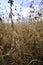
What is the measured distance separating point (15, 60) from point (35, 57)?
322 mm

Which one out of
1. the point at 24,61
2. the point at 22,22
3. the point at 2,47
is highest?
the point at 22,22

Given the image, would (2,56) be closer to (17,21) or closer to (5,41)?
(5,41)

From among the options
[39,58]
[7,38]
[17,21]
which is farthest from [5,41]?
[17,21]

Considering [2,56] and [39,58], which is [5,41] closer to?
[2,56]

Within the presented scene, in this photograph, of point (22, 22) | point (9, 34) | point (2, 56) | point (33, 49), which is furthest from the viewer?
point (22, 22)

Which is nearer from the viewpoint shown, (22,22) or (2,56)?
(2,56)

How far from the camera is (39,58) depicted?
3.43 m

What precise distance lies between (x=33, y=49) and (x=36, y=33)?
0.33m

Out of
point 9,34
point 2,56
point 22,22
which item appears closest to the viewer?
point 2,56

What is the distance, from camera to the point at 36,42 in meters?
3.54

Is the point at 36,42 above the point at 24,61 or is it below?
above

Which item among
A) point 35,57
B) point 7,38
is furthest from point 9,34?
point 35,57

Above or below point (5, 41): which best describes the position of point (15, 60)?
below

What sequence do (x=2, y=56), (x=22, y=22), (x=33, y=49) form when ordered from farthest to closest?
(x=22, y=22) → (x=33, y=49) → (x=2, y=56)
